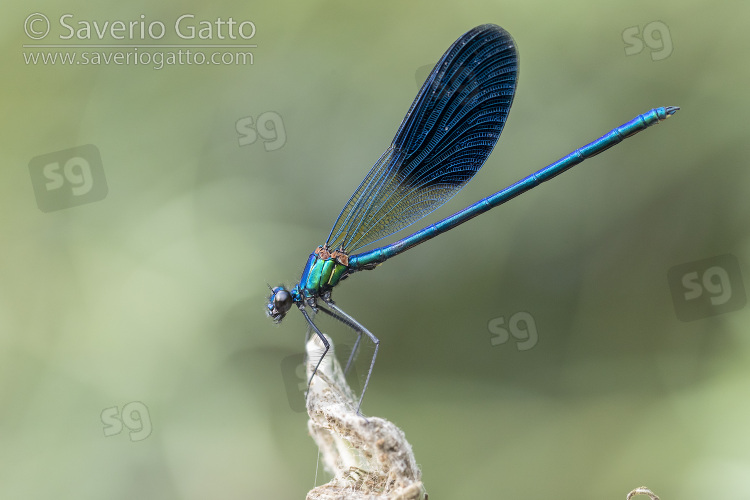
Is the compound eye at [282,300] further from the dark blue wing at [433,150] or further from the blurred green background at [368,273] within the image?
the blurred green background at [368,273]

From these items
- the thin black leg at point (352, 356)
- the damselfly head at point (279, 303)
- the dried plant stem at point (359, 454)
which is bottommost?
the dried plant stem at point (359, 454)

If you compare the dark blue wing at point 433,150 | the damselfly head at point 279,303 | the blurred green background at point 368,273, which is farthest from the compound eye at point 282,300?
the blurred green background at point 368,273

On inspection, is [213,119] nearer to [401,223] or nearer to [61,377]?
[401,223]

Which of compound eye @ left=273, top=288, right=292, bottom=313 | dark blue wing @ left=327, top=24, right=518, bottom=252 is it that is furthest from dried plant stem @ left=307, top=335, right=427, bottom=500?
dark blue wing @ left=327, top=24, right=518, bottom=252

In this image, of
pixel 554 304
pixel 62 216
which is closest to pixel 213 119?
pixel 62 216

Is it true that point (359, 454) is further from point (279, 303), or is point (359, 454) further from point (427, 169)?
point (427, 169)

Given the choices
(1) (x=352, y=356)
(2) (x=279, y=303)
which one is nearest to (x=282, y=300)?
(2) (x=279, y=303)
